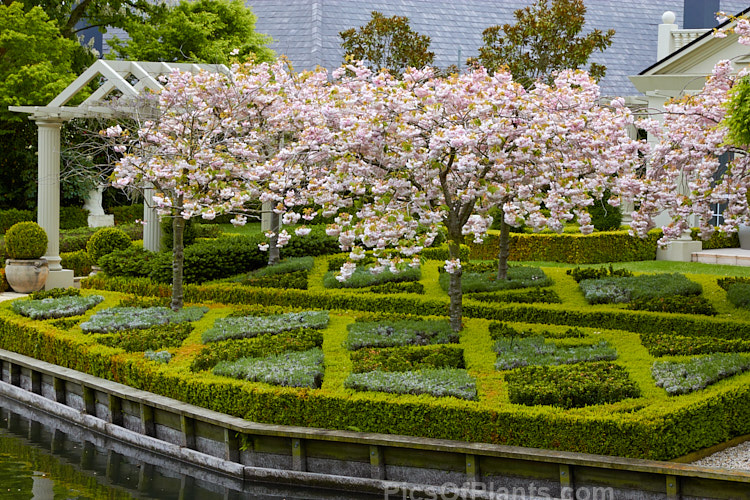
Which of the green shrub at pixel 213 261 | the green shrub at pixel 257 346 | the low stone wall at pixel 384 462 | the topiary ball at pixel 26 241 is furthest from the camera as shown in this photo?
the topiary ball at pixel 26 241

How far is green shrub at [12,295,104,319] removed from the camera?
14117mm

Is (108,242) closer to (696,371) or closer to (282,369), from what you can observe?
(282,369)

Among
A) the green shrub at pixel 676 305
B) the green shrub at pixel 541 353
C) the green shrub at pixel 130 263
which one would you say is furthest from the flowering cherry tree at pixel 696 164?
the green shrub at pixel 130 263

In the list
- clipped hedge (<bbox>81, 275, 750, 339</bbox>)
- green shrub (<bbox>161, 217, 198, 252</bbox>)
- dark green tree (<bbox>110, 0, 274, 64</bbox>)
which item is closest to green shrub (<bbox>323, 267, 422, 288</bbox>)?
clipped hedge (<bbox>81, 275, 750, 339</bbox>)

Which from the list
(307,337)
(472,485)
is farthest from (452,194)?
(472,485)

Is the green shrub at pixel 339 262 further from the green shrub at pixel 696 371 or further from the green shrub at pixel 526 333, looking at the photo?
the green shrub at pixel 696 371

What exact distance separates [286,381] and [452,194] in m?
3.58

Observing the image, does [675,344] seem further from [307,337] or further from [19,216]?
[19,216]

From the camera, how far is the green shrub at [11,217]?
2691cm

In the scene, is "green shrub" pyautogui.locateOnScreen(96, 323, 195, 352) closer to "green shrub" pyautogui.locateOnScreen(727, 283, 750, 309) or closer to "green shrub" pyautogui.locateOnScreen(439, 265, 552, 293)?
"green shrub" pyautogui.locateOnScreen(439, 265, 552, 293)

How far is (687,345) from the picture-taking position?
1106 cm

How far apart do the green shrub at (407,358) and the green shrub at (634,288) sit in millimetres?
3826

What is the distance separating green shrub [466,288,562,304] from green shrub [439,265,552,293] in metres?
0.31

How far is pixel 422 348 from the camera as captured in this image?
36.4ft
